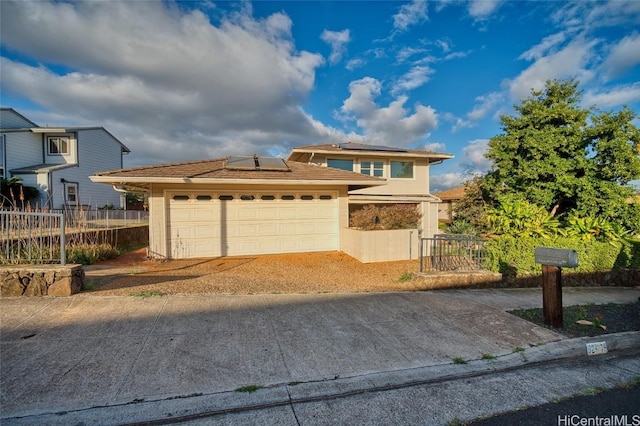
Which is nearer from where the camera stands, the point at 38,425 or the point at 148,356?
the point at 38,425

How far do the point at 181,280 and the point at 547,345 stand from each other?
279 inches

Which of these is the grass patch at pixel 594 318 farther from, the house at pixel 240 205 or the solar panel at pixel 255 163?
the solar panel at pixel 255 163

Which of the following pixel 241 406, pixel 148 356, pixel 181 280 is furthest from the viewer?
pixel 181 280

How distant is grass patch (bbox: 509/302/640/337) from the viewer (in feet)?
16.5

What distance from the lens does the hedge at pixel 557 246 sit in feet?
28.2

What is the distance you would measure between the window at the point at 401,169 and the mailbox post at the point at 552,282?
1361 centimetres

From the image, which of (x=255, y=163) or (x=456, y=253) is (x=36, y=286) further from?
(x=456, y=253)

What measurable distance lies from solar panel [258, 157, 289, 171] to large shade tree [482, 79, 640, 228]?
35.2 ft

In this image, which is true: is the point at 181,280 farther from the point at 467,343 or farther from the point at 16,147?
the point at 16,147

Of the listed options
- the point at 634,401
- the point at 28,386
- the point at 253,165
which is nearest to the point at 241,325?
the point at 28,386

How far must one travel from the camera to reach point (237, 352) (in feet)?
13.1

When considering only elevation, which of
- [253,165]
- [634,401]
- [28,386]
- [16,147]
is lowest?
[634,401]

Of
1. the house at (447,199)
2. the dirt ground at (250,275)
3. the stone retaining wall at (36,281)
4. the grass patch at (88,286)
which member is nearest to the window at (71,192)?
the dirt ground at (250,275)

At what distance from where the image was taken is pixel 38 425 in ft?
8.89
